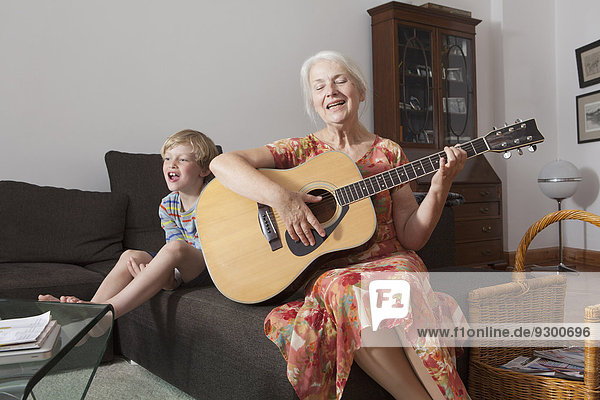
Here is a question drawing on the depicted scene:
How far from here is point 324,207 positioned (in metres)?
1.63

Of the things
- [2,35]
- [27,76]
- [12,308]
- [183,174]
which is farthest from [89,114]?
[12,308]

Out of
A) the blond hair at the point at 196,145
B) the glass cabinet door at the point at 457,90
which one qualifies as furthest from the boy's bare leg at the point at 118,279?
the glass cabinet door at the point at 457,90

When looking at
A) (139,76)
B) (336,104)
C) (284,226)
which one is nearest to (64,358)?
(284,226)

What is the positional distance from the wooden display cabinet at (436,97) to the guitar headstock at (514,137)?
238cm

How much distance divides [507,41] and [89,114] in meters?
3.67

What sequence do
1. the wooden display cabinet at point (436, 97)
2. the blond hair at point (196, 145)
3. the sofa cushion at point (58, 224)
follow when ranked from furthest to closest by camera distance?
the wooden display cabinet at point (436, 97)
the sofa cushion at point (58, 224)
the blond hair at point (196, 145)

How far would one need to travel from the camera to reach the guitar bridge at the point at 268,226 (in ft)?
5.08

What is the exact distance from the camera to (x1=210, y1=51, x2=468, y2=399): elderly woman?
126cm

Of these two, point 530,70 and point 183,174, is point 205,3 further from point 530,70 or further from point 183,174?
point 530,70

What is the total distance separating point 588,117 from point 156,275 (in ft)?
14.4

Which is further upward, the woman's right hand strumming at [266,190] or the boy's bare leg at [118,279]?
the woman's right hand strumming at [266,190]

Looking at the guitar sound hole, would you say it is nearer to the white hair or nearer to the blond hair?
the white hair

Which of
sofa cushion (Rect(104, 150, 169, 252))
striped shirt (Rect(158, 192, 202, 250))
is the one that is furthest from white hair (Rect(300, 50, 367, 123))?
sofa cushion (Rect(104, 150, 169, 252))

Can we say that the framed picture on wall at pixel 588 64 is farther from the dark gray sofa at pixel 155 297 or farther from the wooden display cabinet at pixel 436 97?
the dark gray sofa at pixel 155 297
